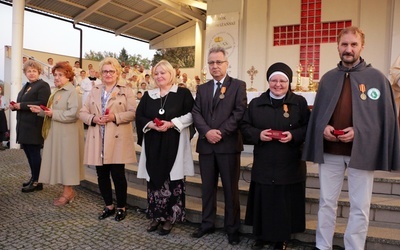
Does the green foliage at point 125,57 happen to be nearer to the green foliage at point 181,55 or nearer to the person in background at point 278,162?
the green foliage at point 181,55

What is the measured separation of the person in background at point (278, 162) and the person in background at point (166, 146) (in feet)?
2.35

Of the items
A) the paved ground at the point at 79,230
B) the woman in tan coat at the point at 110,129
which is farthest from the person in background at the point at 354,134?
the woman in tan coat at the point at 110,129

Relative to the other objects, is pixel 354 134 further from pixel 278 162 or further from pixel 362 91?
pixel 278 162

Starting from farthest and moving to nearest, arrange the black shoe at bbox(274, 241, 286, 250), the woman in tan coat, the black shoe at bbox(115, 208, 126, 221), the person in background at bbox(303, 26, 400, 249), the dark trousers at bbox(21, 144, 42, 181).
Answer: the dark trousers at bbox(21, 144, 42, 181) → the black shoe at bbox(115, 208, 126, 221) → the woman in tan coat → the black shoe at bbox(274, 241, 286, 250) → the person in background at bbox(303, 26, 400, 249)

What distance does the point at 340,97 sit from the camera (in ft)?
8.46

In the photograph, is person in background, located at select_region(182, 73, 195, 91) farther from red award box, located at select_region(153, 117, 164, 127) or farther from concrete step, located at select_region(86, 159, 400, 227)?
red award box, located at select_region(153, 117, 164, 127)

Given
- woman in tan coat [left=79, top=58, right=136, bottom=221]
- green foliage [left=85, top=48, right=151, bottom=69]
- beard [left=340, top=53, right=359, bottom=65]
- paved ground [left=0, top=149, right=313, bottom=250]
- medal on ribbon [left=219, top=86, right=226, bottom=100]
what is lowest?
paved ground [left=0, top=149, right=313, bottom=250]

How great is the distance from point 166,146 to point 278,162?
111 centimetres

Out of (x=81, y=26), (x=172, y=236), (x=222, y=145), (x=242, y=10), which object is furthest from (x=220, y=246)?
(x=81, y=26)

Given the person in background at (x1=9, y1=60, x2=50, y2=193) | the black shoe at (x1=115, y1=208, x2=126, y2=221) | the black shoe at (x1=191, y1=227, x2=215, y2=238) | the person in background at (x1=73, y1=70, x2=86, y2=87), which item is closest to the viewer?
the black shoe at (x1=191, y1=227, x2=215, y2=238)

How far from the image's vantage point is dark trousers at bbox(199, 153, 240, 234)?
10.3 feet

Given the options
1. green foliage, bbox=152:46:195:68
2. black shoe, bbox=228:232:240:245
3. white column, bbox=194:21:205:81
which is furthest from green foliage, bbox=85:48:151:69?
black shoe, bbox=228:232:240:245

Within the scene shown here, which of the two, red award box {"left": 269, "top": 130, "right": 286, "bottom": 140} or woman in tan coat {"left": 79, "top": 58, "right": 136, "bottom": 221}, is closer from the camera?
red award box {"left": 269, "top": 130, "right": 286, "bottom": 140}

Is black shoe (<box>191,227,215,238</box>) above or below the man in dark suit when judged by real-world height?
below
